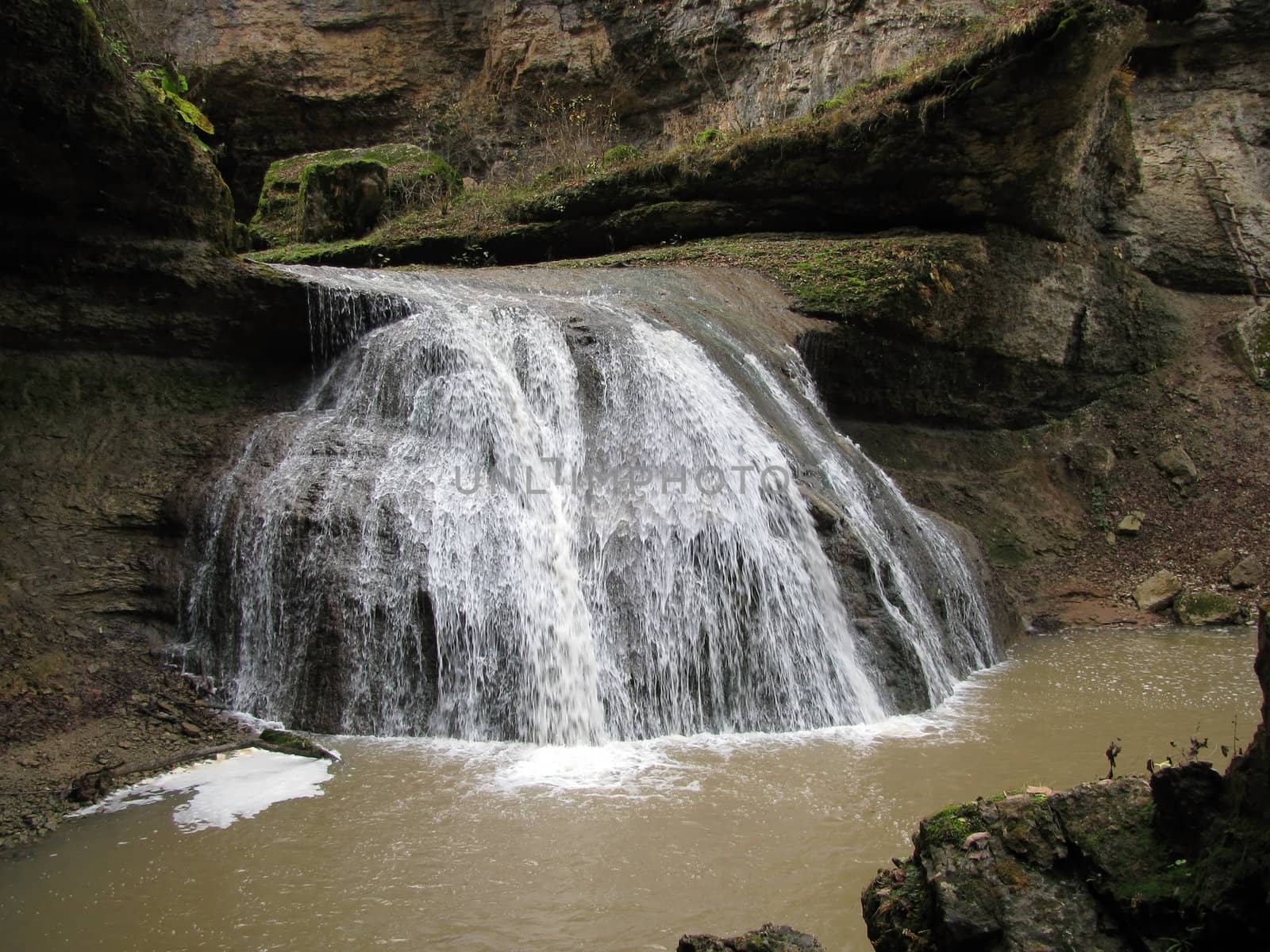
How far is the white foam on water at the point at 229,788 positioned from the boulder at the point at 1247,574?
923 cm

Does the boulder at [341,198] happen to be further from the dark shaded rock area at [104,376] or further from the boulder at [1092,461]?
the boulder at [1092,461]

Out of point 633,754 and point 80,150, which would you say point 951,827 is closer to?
point 633,754

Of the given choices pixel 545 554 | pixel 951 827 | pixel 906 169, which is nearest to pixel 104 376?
pixel 545 554

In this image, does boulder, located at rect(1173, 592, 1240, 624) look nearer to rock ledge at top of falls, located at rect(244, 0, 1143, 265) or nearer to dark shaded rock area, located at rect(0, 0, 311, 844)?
rock ledge at top of falls, located at rect(244, 0, 1143, 265)

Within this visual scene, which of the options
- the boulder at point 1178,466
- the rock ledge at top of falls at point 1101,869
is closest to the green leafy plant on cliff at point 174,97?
the rock ledge at top of falls at point 1101,869

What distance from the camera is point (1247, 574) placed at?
9805 mm

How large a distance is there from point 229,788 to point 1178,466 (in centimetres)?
1111

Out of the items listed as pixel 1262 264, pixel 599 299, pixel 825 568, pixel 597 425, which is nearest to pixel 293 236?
pixel 599 299

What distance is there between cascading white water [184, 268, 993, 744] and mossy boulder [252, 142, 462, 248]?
25.0ft

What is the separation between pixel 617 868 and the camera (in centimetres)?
368

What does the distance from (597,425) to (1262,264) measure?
446 inches

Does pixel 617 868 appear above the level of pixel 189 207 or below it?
below

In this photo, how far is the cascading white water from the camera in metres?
5.93

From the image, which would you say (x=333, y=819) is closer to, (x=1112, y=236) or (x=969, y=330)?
(x=969, y=330)
